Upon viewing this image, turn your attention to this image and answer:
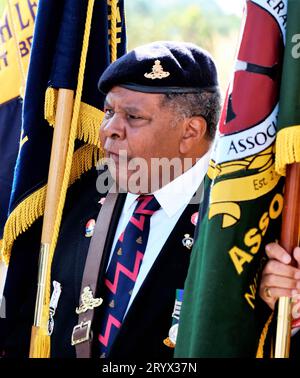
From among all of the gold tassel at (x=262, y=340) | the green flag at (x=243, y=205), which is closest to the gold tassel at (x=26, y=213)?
the green flag at (x=243, y=205)

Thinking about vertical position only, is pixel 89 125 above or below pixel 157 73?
below

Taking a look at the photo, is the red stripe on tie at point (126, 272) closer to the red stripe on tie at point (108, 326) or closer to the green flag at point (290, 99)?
the red stripe on tie at point (108, 326)

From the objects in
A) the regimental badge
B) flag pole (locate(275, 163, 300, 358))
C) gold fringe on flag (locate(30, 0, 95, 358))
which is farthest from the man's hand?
gold fringe on flag (locate(30, 0, 95, 358))

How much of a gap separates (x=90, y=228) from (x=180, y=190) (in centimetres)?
41

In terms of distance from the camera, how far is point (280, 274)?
7.59 ft

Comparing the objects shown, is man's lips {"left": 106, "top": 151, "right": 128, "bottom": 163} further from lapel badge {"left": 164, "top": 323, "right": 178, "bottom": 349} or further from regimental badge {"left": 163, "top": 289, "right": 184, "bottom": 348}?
lapel badge {"left": 164, "top": 323, "right": 178, "bottom": 349}

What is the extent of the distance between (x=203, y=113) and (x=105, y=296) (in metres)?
0.79

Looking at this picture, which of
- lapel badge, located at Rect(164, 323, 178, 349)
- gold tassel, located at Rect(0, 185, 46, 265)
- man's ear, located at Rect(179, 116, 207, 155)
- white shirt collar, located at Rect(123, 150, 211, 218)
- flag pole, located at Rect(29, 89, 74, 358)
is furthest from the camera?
gold tassel, located at Rect(0, 185, 46, 265)

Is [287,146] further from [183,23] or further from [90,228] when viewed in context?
[183,23]

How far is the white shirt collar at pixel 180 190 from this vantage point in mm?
2998

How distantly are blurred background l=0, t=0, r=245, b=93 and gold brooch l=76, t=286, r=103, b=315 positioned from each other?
10.9m

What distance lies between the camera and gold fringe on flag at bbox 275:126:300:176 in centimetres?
225

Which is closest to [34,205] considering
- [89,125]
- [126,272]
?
[89,125]

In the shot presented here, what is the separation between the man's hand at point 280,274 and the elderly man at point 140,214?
558 millimetres
